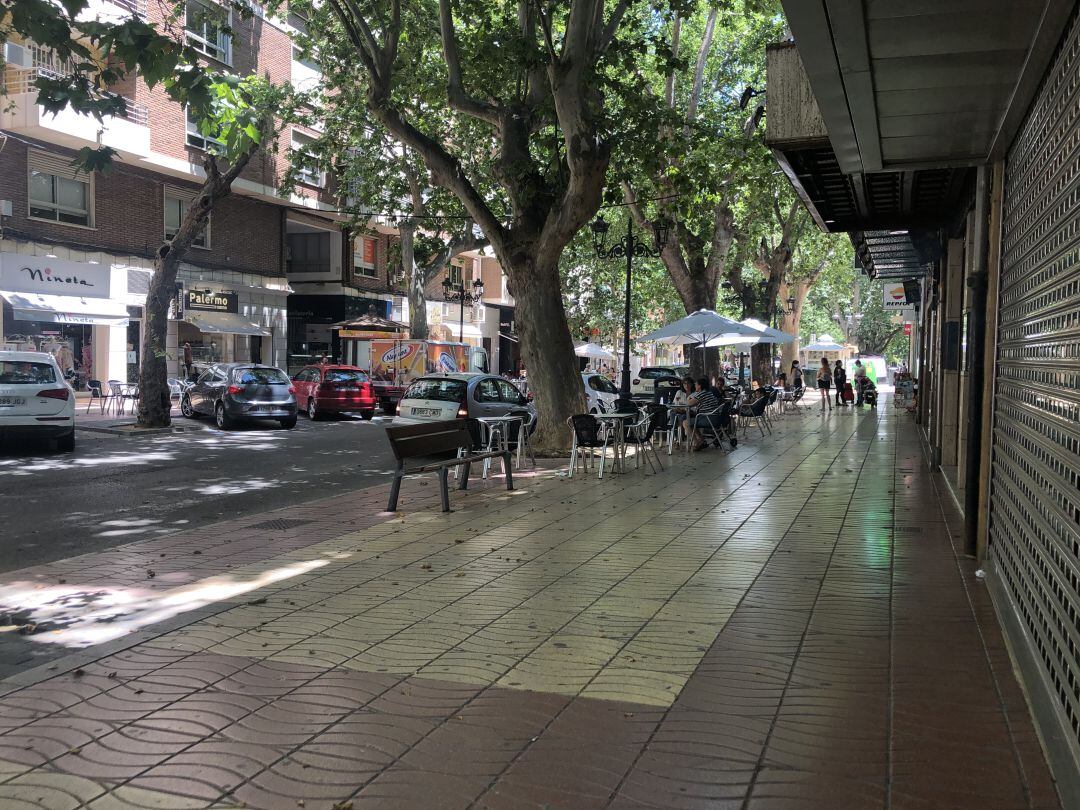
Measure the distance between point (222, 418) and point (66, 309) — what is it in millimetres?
6930

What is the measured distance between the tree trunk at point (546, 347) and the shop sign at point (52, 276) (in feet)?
49.4

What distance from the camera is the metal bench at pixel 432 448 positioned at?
9.49 metres

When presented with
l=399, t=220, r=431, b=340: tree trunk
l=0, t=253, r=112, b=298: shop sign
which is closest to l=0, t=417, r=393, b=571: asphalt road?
l=0, t=253, r=112, b=298: shop sign

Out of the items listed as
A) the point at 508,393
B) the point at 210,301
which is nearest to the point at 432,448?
the point at 508,393

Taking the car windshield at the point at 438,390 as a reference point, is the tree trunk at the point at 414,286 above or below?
above

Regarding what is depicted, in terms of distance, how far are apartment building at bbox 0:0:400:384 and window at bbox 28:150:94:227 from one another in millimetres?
33

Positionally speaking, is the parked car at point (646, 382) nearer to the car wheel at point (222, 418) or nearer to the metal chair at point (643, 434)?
the car wheel at point (222, 418)

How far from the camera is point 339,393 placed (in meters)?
24.7

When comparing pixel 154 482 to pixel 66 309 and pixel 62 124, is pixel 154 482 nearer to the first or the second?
pixel 66 309

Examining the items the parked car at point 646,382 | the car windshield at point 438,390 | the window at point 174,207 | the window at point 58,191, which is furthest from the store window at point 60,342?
the parked car at point 646,382

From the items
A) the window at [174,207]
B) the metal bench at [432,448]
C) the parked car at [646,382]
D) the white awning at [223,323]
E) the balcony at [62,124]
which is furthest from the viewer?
the white awning at [223,323]

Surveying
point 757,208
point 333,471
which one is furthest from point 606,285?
point 333,471

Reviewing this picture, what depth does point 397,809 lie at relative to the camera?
3174 millimetres

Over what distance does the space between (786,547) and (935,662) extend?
2948 millimetres
